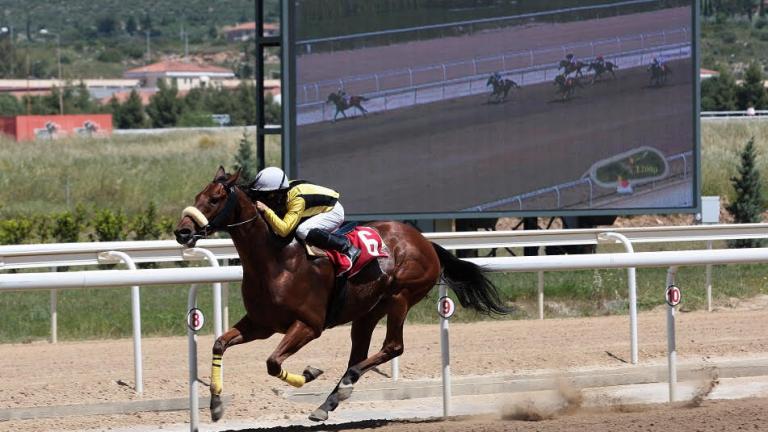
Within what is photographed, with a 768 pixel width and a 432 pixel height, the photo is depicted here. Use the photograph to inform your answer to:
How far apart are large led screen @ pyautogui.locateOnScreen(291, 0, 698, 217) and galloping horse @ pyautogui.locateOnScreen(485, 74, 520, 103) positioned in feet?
0.05

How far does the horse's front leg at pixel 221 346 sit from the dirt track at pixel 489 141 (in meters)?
7.26

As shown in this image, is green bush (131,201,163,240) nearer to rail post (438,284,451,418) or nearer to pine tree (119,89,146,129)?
rail post (438,284,451,418)

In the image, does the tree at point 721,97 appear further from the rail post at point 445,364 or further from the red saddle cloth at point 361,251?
the red saddle cloth at point 361,251

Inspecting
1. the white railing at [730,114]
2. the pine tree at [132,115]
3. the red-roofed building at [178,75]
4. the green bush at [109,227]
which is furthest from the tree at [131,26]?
the green bush at [109,227]

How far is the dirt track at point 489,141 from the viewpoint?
1344 centimetres

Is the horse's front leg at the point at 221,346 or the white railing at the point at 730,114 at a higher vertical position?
the white railing at the point at 730,114

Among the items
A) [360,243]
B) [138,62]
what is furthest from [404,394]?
[138,62]

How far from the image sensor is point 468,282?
7.11 m

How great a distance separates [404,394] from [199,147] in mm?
28924

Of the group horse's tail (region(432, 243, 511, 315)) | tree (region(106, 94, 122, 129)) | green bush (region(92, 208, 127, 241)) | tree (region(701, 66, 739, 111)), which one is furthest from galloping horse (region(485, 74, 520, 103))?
tree (region(106, 94, 122, 129))

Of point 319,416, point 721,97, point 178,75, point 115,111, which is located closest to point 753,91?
point 721,97

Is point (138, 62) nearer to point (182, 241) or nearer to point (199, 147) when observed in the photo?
point (199, 147)

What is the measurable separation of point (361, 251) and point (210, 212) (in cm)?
89

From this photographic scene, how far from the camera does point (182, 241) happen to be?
18.8ft
